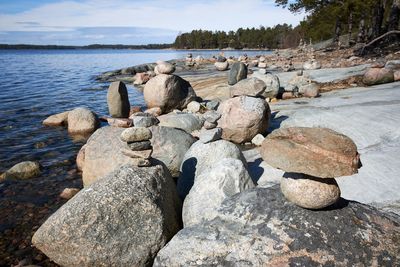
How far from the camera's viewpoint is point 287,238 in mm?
3816

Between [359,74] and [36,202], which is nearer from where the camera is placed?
[36,202]

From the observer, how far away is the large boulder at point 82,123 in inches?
546

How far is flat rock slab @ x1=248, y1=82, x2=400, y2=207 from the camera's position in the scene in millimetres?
6250

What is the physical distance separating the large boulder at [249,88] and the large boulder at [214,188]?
5418mm

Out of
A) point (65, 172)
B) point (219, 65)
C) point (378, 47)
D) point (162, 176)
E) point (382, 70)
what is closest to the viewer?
point (162, 176)

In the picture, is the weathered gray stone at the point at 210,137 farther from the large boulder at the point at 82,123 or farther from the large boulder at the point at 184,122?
the large boulder at the point at 82,123

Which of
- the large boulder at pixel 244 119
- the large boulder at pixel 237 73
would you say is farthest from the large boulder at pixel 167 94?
the large boulder at pixel 244 119

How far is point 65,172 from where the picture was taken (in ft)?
31.1

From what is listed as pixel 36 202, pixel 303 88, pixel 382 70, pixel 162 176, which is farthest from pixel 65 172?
pixel 382 70

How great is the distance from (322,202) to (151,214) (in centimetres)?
241

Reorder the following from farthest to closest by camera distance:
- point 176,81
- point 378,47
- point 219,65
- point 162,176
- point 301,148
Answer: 1. point 219,65
2. point 378,47
3. point 176,81
4. point 162,176
5. point 301,148

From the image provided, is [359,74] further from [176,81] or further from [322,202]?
[322,202]

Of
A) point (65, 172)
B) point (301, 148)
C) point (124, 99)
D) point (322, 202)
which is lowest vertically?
point (65, 172)

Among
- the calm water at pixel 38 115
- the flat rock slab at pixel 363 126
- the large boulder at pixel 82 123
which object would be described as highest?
the flat rock slab at pixel 363 126
